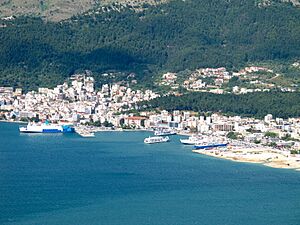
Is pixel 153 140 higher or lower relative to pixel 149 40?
lower

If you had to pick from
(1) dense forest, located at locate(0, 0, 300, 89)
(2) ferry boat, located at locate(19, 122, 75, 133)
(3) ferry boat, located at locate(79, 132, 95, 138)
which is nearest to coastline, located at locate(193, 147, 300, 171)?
(3) ferry boat, located at locate(79, 132, 95, 138)

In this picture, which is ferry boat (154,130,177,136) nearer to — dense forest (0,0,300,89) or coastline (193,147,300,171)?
coastline (193,147,300,171)

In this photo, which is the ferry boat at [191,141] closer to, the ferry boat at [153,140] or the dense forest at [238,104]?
the ferry boat at [153,140]

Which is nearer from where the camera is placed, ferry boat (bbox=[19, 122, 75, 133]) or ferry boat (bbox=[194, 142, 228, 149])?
ferry boat (bbox=[194, 142, 228, 149])

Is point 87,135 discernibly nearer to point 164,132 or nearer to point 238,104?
point 164,132

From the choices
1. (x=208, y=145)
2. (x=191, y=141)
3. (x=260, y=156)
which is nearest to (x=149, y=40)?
(x=191, y=141)

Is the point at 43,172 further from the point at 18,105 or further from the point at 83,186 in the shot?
the point at 18,105
